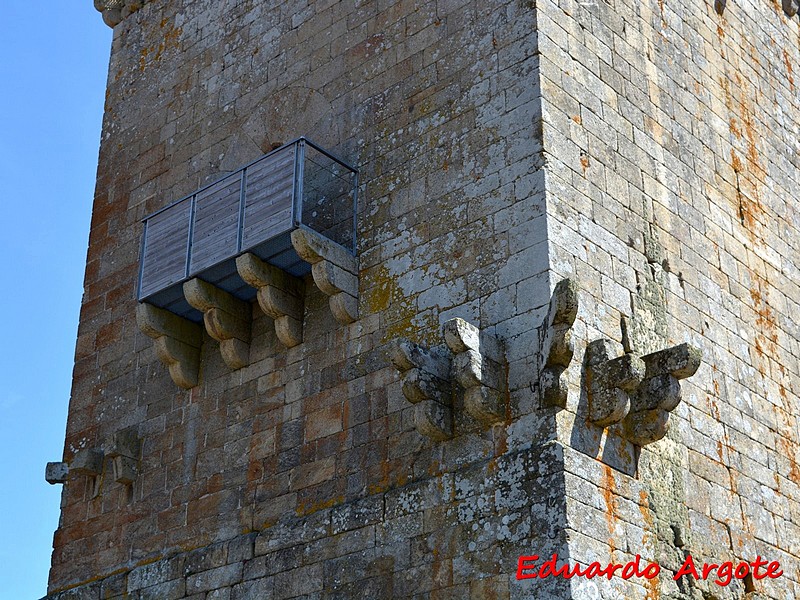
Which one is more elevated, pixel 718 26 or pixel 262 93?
pixel 718 26

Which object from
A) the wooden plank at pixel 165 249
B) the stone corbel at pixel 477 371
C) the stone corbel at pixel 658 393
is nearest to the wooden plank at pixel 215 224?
the wooden plank at pixel 165 249

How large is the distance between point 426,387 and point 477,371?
33cm

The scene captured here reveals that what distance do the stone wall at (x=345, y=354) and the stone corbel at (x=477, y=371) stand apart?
8cm

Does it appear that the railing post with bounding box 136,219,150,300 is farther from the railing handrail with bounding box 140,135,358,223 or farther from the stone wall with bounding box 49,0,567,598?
the stone wall with bounding box 49,0,567,598

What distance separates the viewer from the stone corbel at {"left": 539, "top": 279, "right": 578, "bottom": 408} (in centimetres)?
666

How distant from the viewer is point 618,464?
6.95 m

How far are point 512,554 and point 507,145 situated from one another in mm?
2564

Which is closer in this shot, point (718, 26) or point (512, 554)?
point (512, 554)

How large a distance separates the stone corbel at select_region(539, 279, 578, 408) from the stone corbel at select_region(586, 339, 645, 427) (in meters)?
0.26

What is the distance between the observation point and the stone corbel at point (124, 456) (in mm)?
8883

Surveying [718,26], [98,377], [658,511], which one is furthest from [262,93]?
[658,511]

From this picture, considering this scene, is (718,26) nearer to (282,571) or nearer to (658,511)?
(658,511)

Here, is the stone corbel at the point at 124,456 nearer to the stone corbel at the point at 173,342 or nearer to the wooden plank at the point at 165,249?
the stone corbel at the point at 173,342

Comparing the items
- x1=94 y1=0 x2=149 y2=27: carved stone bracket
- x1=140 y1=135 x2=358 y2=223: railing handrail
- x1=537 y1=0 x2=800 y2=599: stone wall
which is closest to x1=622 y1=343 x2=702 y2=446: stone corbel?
x1=537 y1=0 x2=800 y2=599: stone wall
